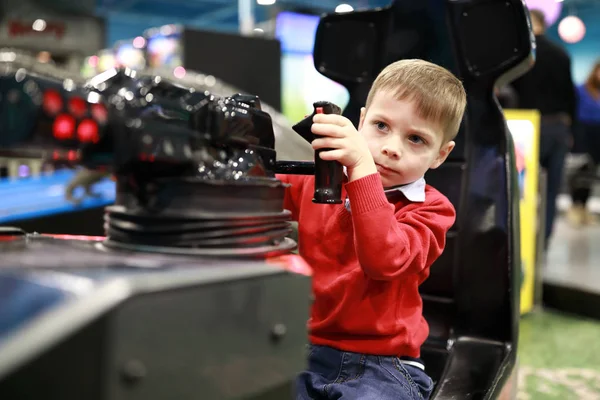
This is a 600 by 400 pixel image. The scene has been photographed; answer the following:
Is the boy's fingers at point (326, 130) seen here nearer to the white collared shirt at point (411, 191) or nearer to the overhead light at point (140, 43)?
the white collared shirt at point (411, 191)

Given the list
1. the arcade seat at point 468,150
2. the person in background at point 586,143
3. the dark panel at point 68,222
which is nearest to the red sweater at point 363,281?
the arcade seat at point 468,150

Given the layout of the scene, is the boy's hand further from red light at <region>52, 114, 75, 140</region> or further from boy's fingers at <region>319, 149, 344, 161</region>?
red light at <region>52, 114, 75, 140</region>

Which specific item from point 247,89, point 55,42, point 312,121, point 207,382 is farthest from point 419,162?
point 55,42

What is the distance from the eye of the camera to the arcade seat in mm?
1156

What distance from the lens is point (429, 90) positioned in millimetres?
898

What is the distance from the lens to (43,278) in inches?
18.3

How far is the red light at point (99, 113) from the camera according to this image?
1.76 feet

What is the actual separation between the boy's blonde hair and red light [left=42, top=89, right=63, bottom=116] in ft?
1.65

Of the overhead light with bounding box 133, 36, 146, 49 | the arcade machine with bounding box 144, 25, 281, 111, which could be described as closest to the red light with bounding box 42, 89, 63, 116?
the arcade machine with bounding box 144, 25, 281, 111

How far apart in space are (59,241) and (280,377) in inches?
12.0

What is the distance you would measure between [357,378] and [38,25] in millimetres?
9182

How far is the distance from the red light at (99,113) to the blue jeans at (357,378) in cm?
47

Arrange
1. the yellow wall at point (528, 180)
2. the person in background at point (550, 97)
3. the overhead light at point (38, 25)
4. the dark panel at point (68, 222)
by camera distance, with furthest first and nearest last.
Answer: the overhead light at point (38, 25), the person in background at point (550, 97), the yellow wall at point (528, 180), the dark panel at point (68, 222)

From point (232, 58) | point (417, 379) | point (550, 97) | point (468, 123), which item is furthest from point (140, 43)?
point (417, 379)
